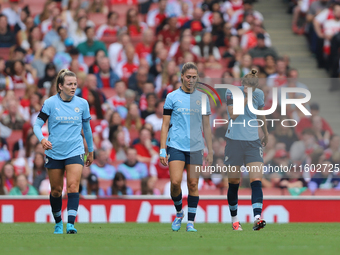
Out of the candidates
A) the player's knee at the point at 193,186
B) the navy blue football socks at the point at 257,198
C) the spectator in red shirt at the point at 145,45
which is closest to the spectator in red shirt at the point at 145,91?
the spectator in red shirt at the point at 145,45

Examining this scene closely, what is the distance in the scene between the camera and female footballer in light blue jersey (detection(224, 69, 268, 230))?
29.0ft

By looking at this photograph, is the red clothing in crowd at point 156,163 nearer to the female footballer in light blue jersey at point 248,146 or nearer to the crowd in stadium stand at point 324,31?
the female footballer in light blue jersey at point 248,146

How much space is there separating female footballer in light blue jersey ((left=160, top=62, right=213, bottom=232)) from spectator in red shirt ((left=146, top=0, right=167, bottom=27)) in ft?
31.2

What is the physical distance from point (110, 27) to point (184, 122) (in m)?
9.77

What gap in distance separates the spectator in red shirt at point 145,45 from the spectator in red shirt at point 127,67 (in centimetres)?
47

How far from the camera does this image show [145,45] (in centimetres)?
1739

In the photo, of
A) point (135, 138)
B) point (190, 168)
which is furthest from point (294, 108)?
point (190, 168)

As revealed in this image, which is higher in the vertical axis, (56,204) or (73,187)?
(73,187)

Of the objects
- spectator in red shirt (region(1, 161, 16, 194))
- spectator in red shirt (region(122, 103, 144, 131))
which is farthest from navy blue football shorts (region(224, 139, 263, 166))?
spectator in red shirt (region(122, 103, 144, 131))

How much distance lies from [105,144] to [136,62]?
327cm

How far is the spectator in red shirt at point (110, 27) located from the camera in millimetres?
18047

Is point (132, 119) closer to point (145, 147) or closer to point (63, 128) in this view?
point (145, 147)

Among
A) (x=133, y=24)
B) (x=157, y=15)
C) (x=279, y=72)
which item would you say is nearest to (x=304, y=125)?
(x=279, y=72)

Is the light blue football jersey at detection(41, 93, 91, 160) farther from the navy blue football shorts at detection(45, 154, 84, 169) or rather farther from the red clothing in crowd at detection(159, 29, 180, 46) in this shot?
the red clothing in crowd at detection(159, 29, 180, 46)
